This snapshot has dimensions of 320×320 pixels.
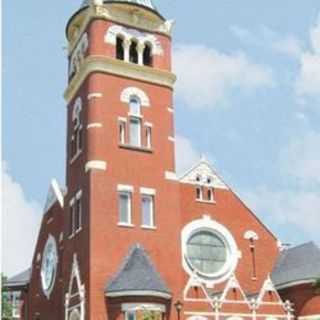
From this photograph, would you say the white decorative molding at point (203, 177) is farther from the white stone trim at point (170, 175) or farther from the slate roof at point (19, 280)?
the slate roof at point (19, 280)

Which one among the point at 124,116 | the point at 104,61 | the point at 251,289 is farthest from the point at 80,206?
the point at 251,289

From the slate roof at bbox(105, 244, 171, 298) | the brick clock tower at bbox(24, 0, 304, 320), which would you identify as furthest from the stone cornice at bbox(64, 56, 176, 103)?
the slate roof at bbox(105, 244, 171, 298)

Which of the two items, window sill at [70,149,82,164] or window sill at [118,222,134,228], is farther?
window sill at [70,149,82,164]

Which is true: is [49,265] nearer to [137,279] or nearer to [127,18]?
[137,279]

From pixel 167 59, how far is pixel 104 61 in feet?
12.9

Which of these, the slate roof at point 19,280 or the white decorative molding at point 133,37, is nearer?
the white decorative molding at point 133,37

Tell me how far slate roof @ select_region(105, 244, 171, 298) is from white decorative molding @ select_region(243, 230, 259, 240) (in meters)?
7.40

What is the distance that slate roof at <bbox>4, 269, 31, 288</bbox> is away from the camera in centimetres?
4861

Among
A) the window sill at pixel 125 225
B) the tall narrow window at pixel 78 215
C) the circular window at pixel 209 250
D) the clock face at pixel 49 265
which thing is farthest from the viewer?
the clock face at pixel 49 265

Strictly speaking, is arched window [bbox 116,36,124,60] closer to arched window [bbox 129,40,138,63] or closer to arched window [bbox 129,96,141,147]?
arched window [bbox 129,40,138,63]

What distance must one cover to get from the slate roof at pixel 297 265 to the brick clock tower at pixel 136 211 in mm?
640

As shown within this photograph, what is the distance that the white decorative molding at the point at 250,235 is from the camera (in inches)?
1606

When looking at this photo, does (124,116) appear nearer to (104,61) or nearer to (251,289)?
(104,61)

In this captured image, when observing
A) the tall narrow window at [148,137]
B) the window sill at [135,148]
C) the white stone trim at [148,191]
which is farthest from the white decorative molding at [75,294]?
the tall narrow window at [148,137]
